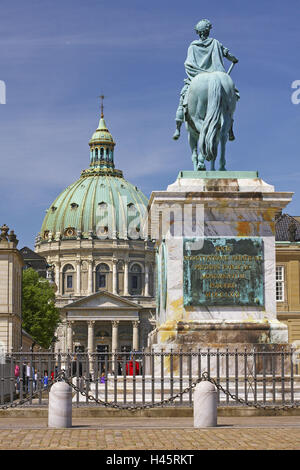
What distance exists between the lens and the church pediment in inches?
6235

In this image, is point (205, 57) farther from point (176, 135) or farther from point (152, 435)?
point (152, 435)

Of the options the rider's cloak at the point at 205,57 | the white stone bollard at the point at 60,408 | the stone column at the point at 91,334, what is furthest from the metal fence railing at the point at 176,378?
the stone column at the point at 91,334

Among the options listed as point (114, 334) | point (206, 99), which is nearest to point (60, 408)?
point (206, 99)

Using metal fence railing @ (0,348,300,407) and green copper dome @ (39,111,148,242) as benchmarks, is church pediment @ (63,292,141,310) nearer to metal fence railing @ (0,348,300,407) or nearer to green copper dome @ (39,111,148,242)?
green copper dome @ (39,111,148,242)

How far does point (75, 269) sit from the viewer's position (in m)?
175

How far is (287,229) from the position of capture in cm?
6394

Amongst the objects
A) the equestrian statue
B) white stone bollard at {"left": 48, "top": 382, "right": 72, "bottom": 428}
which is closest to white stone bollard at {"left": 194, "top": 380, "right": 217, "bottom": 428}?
white stone bollard at {"left": 48, "top": 382, "right": 72, "bottom": 428}

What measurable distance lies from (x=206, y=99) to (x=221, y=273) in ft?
14.4

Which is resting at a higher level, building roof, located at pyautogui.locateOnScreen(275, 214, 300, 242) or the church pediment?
building roof, located at pyautogui.locateOnScreen(275, 214, 300, 242)

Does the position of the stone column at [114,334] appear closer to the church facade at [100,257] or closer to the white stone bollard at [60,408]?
the church facade at [100,257]

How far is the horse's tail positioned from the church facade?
133264 millimetres
